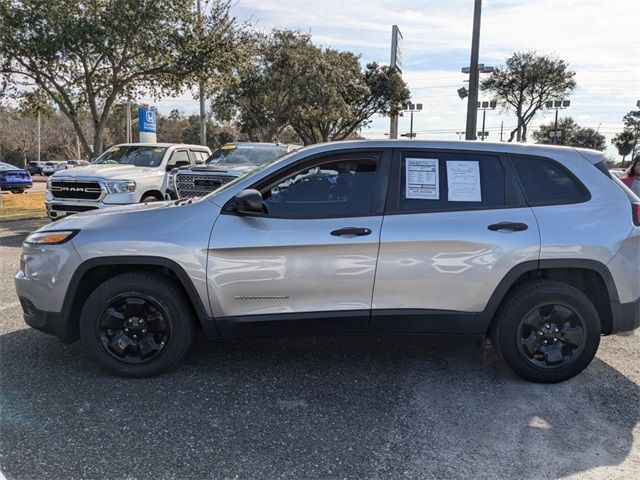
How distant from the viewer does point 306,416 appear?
11.0ft

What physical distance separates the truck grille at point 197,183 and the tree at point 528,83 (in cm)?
3228

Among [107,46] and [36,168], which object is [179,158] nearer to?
[107,46]

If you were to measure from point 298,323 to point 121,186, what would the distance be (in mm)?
6789

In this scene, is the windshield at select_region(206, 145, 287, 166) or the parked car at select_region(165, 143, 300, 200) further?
the windshield at select_region(206, 145, 287, 166)

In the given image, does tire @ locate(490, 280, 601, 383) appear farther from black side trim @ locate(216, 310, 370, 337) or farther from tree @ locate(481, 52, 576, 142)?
tree @ locate(481, 52, 576, 142)

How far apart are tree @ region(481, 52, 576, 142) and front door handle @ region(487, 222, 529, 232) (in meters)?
35.8

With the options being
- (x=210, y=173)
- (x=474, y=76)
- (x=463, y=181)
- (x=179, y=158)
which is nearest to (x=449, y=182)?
(x=463, y=181)

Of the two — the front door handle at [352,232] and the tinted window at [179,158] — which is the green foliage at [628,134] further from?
the front door handle at [352,232]

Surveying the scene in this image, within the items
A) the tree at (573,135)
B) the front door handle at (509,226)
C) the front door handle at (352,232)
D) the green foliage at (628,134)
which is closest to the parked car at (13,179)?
the front door handle at (352,232)

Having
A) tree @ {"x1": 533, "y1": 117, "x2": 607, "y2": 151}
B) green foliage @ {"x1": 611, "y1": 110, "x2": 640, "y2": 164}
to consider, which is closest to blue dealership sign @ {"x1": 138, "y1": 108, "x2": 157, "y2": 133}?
tree @ {"x1": 533, "y1": 117, "x2": 607, "y2": 151}

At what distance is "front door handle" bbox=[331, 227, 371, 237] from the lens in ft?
11.9

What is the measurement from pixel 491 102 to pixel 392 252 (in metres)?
40.7

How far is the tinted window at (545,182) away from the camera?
150 inches

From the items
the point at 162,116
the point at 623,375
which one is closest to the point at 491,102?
the point at 623,375
